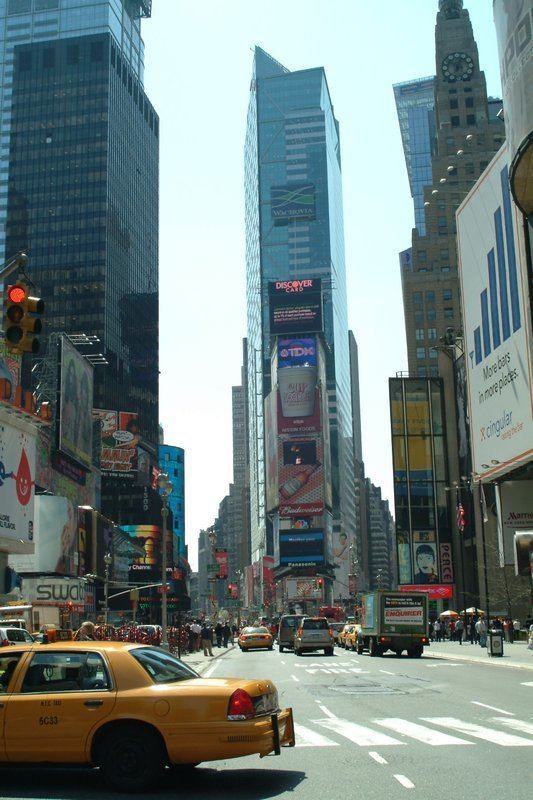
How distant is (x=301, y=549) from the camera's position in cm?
18238

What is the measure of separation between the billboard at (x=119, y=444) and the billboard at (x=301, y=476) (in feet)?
173

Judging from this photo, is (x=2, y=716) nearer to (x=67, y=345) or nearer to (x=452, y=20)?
(x=67, y=345)

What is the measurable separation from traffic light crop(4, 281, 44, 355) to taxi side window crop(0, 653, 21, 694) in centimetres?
363

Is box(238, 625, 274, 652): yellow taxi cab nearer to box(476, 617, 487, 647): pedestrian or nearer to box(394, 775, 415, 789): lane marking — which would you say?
box(476, 617, 487, 647): pedestrian

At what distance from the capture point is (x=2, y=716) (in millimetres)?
9766

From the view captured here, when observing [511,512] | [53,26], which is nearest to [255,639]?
[511,512]

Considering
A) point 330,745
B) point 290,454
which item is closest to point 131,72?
point 290,454

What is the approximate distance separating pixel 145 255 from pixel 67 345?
100 meters

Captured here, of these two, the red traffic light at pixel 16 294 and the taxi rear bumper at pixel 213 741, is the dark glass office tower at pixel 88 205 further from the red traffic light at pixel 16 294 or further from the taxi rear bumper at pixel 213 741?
the taxi rear bumper at pixel 213 741

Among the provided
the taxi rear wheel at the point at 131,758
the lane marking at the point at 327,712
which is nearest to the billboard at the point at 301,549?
the lane marking at the point at 327,712

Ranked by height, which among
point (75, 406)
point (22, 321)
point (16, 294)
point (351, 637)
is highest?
point (75, 406)

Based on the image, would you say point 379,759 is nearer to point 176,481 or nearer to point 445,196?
point 445,196

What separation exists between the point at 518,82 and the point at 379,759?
1432 inches

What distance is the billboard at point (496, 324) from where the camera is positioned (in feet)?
155
